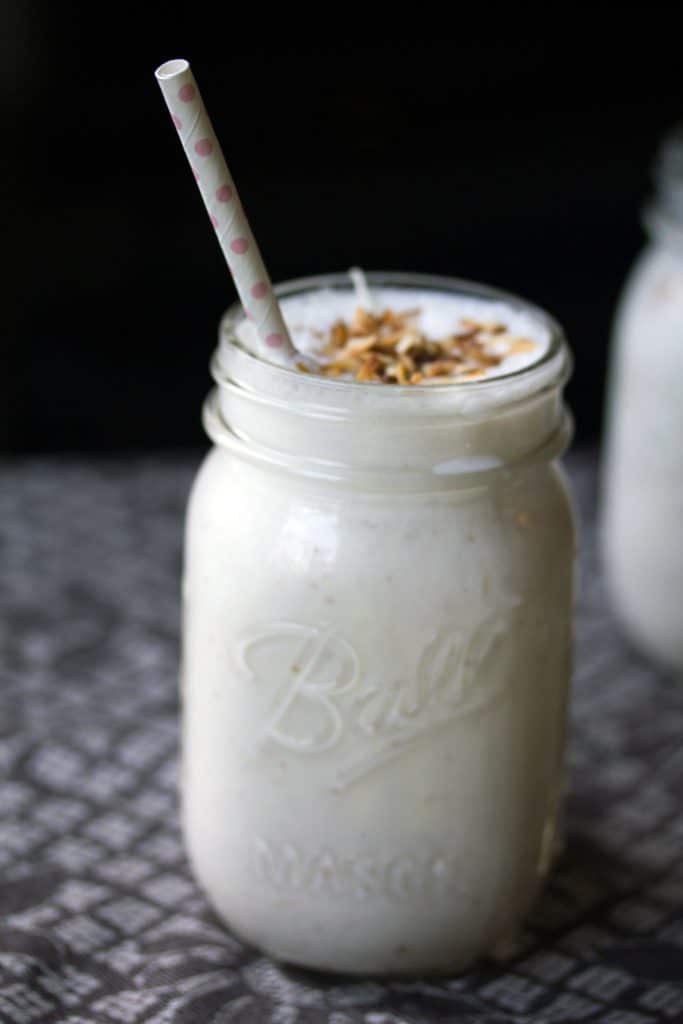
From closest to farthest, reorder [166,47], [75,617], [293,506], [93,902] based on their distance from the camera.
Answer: [293,506] < [93,902] < [75,617] < [166,47]

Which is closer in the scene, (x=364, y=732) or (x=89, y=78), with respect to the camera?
(x=364, y=732)

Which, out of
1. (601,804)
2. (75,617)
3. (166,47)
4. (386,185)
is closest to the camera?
(601,804)

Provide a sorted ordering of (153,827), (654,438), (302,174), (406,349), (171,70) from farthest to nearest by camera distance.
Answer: (302,174) < (654,438) < (153,827) < (406,349) < (171,70)

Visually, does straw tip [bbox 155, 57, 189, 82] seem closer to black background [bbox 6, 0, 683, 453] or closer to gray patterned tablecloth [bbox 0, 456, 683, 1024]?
gray patterned tablecloth [bbox 0, 456, 683, 1024]

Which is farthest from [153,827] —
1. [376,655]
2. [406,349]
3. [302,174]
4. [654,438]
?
[302,174]

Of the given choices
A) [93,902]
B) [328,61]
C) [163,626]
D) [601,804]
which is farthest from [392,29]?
[93,902]

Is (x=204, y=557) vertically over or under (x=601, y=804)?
over

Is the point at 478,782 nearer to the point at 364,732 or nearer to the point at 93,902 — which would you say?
the point at 364,732

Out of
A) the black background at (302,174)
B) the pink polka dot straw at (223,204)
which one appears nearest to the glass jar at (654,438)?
the pink polka dot straw at (223,204)

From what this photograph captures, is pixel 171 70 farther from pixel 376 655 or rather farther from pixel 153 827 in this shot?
pixel 153 827
